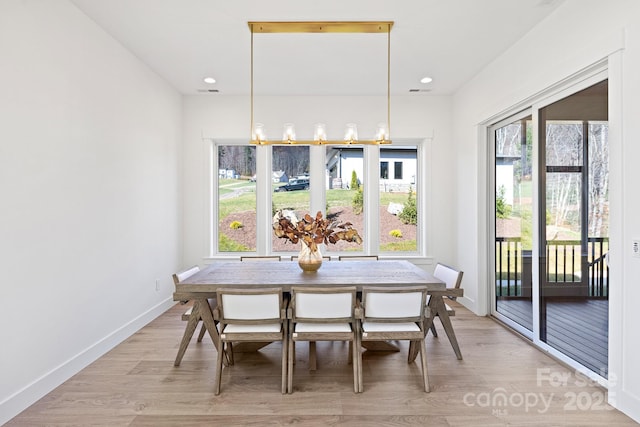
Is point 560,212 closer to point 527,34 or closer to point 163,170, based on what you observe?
point 527,34

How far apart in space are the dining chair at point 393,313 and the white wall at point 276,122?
8.93ft

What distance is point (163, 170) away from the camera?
4188 millimetres

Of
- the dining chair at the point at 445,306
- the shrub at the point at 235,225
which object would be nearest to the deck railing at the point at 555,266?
the dining chair at the point at 445,306

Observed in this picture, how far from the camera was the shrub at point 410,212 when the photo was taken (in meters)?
5.02

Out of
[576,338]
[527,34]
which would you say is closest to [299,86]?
[527,34]

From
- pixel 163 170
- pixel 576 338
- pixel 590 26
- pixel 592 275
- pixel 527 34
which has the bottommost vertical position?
pixel 576 338

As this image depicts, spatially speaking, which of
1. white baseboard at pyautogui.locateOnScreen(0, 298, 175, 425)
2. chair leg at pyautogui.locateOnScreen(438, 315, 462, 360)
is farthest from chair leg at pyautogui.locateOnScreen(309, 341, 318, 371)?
white baseboard at pyautogui.locateOnScreen(0, 298, 175, 425)

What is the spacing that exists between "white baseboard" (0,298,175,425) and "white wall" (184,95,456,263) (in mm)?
1488

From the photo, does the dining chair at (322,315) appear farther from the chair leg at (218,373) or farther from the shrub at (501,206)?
the shrub at (501,206)

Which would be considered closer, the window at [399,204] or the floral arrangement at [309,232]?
the floral arrangement at [309,232]

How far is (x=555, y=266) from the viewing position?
2.91 m

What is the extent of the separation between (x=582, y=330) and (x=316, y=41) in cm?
334

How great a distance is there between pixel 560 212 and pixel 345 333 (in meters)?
2.04

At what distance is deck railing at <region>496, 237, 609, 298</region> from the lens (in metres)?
2.48
